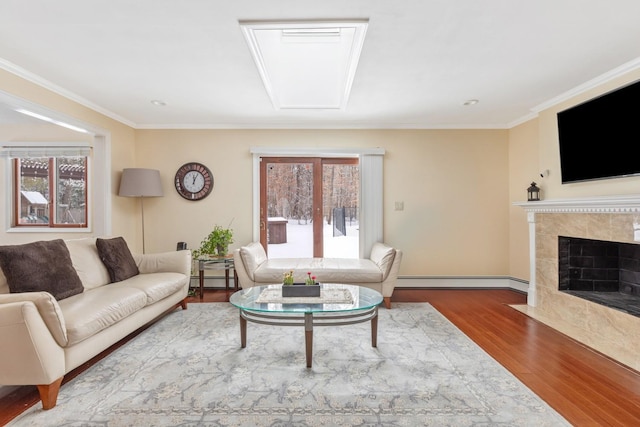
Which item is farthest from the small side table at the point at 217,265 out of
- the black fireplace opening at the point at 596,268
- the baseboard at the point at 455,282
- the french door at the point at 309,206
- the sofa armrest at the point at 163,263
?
the black fireplace opening at the point at 596,268

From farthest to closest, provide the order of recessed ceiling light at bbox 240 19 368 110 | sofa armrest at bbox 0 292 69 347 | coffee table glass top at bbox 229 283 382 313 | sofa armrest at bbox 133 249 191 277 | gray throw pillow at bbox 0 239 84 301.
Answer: sofa armrest at bbox 133 249 191 277 → coffee table glass top at bbox 229 283 382 313 → gray throw pillow at bbox 0 239 84 301 → recessed ceiling light at bbox 240 19 368 110 → sofa armrest at bbox 0 292 69 347

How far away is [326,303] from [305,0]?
6.87 ft

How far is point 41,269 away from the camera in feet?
8.10

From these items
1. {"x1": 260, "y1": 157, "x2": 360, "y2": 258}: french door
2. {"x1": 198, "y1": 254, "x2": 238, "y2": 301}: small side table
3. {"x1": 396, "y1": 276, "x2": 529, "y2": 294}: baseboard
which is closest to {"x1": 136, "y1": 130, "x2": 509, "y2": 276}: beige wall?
{"x1": 396, "y1": 276, "x2": 529, "y2": 294}: baseboard

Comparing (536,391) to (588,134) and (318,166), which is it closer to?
(588,134)

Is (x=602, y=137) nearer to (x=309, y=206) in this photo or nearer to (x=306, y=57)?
(x=306, y=57)

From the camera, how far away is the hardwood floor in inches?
74.5

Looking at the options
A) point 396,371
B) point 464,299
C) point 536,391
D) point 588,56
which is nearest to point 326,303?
point 396,371

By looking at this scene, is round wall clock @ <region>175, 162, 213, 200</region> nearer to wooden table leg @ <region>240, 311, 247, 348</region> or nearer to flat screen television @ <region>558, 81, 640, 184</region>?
wooden table leg @ <region>240, 311, 247, 348</region>

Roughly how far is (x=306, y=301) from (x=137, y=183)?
2934 mm

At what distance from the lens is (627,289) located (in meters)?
3.17

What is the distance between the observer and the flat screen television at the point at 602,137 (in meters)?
2.67

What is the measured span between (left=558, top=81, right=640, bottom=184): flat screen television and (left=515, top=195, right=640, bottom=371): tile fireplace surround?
33cm

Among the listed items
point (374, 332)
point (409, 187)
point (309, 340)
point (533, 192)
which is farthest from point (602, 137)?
point (309, 340)
